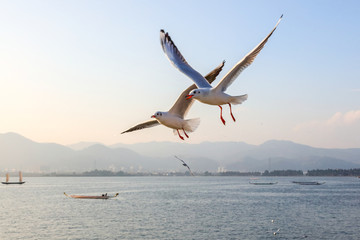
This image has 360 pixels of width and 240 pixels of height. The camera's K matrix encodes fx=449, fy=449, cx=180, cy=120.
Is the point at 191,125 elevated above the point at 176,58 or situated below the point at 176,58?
below

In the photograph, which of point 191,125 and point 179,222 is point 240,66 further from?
point 179,222

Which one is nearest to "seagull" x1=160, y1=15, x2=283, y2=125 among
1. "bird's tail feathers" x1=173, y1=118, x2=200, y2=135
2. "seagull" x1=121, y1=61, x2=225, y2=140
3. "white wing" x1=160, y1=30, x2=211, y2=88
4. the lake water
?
"white wing" x1=160, y1=30, x2=211, y2=88

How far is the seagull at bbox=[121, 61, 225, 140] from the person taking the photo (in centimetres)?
386

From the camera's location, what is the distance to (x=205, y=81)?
390cm

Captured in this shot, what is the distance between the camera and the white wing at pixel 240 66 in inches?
140

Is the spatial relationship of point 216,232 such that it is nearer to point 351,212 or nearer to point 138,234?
point 138,234

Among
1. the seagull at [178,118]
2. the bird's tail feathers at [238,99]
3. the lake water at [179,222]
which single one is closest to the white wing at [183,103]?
the seagull at [178,118]

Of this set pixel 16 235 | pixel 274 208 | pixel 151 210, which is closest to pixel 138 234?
pixel 16 235

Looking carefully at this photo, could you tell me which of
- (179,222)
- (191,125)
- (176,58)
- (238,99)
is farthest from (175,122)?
(179,222)

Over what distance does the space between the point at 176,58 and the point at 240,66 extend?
2.52ft

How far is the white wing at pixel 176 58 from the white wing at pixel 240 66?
399mm

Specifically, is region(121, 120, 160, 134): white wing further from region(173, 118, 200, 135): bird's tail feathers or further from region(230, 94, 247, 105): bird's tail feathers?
region(230, 94, 247, 105): bird's tail feathers

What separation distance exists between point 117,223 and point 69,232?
15957mm

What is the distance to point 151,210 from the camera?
130250 mm
